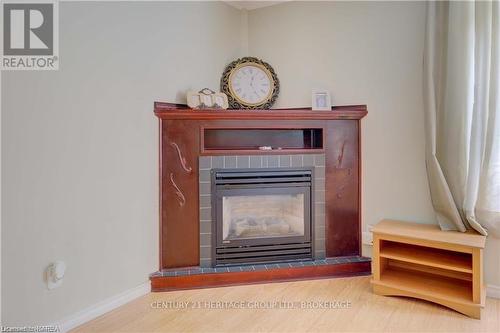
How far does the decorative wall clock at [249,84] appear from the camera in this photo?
118 inches

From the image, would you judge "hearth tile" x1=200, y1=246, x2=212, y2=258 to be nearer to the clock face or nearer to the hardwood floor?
the hardwood floor

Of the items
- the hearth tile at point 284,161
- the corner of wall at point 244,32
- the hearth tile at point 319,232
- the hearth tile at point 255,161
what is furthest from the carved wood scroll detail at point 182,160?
the corner of wall at point 244,32

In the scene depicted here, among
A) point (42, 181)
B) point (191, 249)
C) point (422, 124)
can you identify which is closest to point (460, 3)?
point (422, 124)

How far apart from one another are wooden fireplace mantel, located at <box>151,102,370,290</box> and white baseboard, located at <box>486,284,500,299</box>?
802mm

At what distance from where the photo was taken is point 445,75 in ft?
7.89

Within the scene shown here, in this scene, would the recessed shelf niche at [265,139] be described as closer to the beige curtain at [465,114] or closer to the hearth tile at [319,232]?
the hearth tile at [319,232]

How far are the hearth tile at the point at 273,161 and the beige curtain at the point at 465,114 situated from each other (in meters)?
1.08

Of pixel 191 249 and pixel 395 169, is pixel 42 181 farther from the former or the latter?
pixel 395 169

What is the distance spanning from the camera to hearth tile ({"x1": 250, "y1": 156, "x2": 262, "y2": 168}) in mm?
2711

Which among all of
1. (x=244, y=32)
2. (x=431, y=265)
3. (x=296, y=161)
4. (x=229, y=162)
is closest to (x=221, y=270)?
(x=229, y=162)

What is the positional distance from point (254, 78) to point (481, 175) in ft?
6.09

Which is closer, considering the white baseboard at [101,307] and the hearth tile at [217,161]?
the white baseboard at [101,307]

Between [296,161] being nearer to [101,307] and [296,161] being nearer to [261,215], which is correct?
[261,215]

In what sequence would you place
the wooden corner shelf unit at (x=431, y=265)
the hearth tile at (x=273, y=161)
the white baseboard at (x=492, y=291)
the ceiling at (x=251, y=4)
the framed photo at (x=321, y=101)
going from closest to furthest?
the wooden corner shelf unit at (x=431, y=265) < the white baseboard at (x=492, y=291) < the hearth tile at (x=273, y=161) < the framed photo at (x=321, y=101) < the ceiling at (x=251, y=4)
